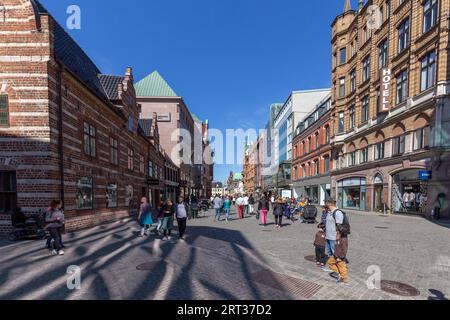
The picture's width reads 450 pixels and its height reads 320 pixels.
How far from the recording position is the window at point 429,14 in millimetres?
15876

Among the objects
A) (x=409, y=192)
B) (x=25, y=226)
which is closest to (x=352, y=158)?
(x=409, y=192)

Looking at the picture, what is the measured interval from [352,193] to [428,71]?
13.8 meters

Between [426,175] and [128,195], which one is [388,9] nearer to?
[426,175]

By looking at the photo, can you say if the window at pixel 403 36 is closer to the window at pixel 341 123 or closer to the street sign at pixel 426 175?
the window at pixel 341 123

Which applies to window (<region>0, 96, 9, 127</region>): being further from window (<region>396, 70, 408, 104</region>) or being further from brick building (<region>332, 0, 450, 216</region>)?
window (<region>396, 70, 408, 104</region>)

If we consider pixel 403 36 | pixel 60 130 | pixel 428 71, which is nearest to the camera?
pixel 60 130

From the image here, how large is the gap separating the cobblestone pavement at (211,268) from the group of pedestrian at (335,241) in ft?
0.93

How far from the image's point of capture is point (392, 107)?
1989 centimetres

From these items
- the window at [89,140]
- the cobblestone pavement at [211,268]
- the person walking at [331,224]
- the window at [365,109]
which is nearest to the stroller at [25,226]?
the cobblestone pavement at [211,268]

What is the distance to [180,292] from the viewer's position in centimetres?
452

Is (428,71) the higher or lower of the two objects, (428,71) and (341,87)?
the lower
